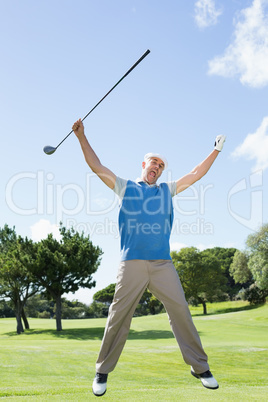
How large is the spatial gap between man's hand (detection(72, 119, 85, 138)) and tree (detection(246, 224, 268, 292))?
4491 cm

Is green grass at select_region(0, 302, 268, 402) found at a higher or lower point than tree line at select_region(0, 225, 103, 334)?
lower

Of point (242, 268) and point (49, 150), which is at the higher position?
point (242, 268)

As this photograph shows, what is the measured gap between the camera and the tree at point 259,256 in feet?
153

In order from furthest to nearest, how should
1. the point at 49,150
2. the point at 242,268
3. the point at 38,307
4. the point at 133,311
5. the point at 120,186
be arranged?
the point at 38,307 → the point at 242,268 → the point at 49,150 → the point at 120,186 → the point at 133,311

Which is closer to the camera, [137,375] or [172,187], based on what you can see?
[172,187]

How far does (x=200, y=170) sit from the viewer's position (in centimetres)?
547

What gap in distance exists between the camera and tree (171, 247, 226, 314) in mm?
55844

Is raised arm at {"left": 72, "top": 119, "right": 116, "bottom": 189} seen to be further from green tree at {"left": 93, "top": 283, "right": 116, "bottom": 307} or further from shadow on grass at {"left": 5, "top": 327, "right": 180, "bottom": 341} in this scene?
green tree at {"left": 93, "top": 283, "right": 116, "bottom": 307}

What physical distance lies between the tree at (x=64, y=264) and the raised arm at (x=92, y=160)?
33.8m

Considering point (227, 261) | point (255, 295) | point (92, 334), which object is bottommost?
point (92, 334)

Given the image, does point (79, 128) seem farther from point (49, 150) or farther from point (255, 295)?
point (255, 295)

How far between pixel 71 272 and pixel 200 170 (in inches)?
1377

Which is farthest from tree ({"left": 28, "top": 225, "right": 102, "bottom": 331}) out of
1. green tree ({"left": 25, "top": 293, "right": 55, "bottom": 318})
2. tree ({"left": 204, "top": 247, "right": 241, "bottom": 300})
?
tree ({"left": 204, "top": 247, "right": 241, "bottom": 300})

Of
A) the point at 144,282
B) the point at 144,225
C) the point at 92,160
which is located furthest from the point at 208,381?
the point at 92,160
